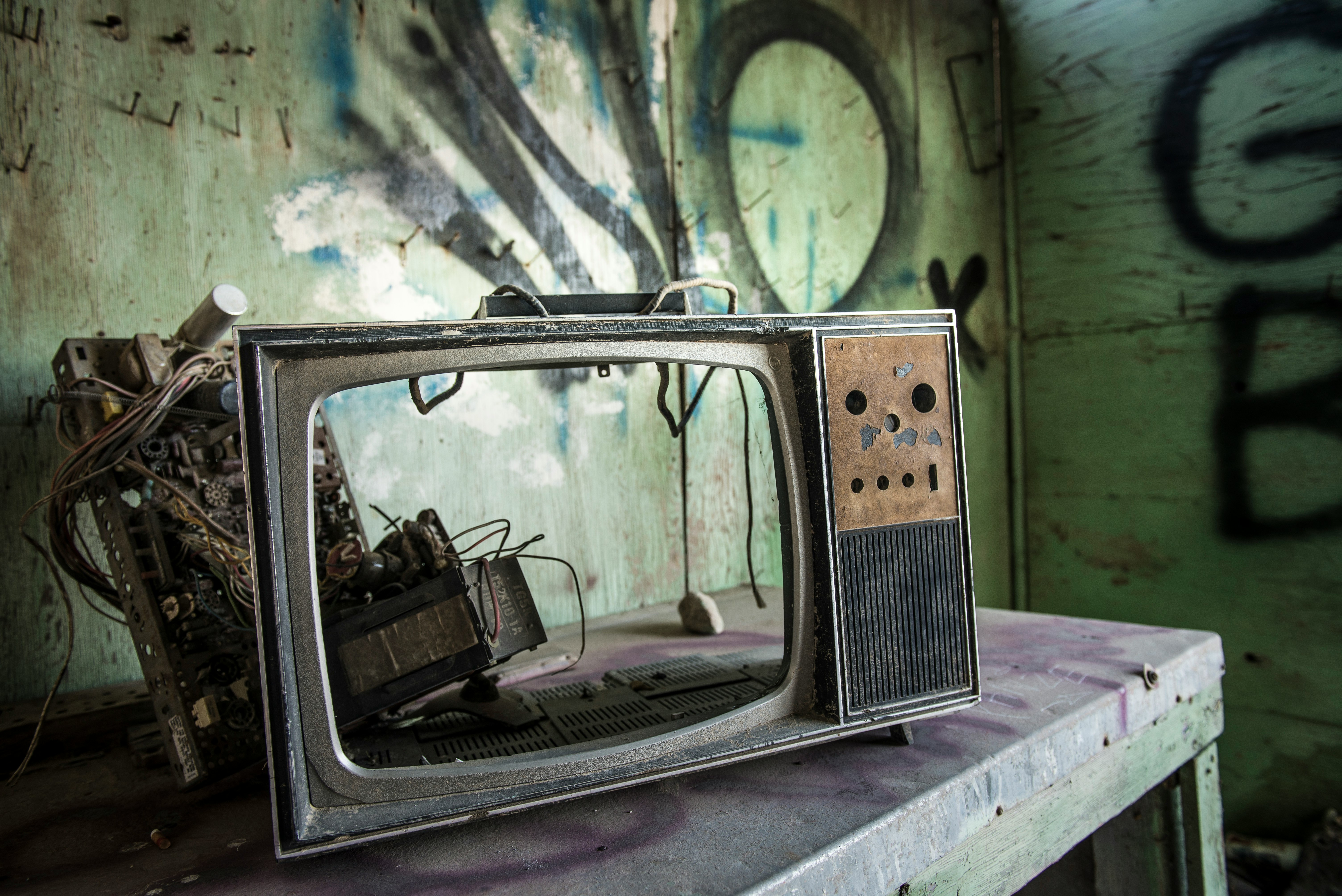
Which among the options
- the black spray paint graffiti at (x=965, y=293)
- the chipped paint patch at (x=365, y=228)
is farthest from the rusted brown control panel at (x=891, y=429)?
the black spray paint graffiti at (x=965, y=293)

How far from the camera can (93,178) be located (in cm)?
101

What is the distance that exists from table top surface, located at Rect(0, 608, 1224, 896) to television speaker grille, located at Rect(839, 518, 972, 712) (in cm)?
9

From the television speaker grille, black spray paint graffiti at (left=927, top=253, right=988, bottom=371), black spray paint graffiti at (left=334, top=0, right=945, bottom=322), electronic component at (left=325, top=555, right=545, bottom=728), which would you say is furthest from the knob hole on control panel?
black spray paint graffiti at (left=927, top=253, right=988, bottom=371)

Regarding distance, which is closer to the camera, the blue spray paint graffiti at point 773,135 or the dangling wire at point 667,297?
the dangling wire at point 667,297

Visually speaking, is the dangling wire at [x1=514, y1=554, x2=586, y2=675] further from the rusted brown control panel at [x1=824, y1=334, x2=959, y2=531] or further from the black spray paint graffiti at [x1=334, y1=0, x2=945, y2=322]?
the black spray paint graffiti at [x1=334, y1=0, x2=945, y2=322]

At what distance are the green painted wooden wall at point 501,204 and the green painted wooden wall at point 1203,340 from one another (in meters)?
0.23

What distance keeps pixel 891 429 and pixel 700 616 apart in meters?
0.68

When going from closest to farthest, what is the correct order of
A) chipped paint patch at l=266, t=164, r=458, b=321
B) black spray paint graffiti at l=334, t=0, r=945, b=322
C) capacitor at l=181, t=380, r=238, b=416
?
1. capacitor at l=181, t=380, r=238, b=416
2. chipped paint patch at l=266, t=164, r=458, b=321
3. black spray paint graffiti at l=334, t=0, r=945, b=322

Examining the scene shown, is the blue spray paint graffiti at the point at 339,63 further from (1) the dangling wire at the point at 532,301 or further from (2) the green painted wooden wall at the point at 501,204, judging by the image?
(1) the dangling wire at the point at 532,301

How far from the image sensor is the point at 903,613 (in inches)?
30.3

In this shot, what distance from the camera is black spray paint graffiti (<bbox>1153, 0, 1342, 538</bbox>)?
A: 1788mm

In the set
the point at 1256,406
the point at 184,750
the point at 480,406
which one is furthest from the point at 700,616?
the point at 1256,406

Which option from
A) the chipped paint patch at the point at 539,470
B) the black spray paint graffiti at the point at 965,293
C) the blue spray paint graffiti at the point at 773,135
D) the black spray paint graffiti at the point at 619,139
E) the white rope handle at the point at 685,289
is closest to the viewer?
the white rope handle at the point at 685,289

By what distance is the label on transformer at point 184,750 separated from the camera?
0.75 metres
